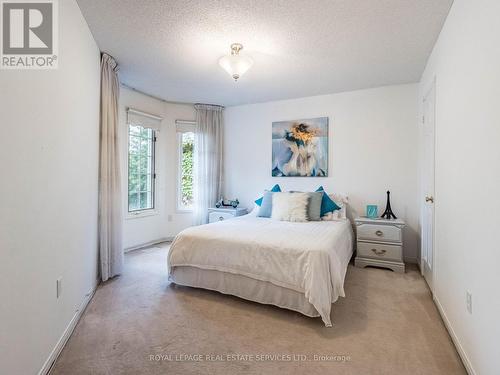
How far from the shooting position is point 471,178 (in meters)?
1.59

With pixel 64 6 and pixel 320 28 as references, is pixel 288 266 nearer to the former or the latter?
pixel 320 28

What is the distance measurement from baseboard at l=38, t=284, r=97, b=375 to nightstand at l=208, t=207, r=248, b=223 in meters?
2.28

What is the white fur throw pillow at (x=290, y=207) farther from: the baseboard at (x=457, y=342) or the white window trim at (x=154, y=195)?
the white window trim at (x=154, y=195)

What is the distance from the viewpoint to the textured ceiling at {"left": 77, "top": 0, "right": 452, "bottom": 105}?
208 centimetres

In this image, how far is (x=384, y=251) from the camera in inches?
133

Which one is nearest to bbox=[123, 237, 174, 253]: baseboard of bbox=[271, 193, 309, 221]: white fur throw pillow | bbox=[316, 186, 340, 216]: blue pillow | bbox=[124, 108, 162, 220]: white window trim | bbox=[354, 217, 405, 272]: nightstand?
bbox=[124, 108, 162, 220]: white window trim

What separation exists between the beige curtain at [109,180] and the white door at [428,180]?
3.33 m

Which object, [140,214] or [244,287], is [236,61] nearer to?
[244,287]

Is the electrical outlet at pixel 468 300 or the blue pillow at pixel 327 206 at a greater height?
the blue pillow at pixel 327 206

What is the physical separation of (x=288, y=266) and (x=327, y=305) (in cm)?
41

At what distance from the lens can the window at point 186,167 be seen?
4848 mm

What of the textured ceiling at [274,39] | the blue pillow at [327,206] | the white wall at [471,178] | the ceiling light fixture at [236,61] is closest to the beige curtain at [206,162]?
the textured ceiling at [274,39]

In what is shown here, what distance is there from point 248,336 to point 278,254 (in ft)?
2.19

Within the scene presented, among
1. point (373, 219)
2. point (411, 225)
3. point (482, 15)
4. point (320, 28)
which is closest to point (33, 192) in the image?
point (320, 28)
